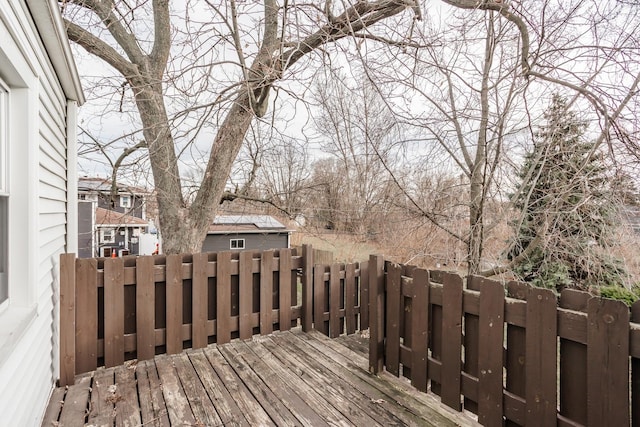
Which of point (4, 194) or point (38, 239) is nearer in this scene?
point (4, 194)

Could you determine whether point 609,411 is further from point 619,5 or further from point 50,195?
point 619,5

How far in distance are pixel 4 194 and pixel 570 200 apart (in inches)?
209

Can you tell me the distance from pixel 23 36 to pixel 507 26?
4607 millimetres

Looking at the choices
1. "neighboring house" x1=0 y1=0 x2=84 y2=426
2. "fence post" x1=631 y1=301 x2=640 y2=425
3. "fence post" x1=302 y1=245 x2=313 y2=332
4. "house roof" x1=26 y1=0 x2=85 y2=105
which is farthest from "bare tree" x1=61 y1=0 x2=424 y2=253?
"fence post" x1=631 y1=301 x2=640 y2=425

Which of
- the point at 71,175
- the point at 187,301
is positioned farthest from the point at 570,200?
the point at 71,175

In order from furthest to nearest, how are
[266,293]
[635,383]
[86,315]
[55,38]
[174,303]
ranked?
[266,293]
[174,303]
[86,315]
[55,38]
[635,383]

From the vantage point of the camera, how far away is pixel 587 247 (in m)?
3.86

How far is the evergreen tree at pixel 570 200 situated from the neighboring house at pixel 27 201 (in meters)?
4.53

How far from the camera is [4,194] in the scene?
1.67 meters

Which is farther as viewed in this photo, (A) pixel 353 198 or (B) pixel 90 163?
(A) pixel 353 198

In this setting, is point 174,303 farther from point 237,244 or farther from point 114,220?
point 237,244

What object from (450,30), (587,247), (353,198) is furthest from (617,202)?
(353,198)

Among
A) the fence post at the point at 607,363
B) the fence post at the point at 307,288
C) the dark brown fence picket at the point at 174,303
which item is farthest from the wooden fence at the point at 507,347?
the dark brown fence picket at the point at 174,303

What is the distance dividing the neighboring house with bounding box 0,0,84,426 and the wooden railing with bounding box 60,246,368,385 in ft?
0.98
